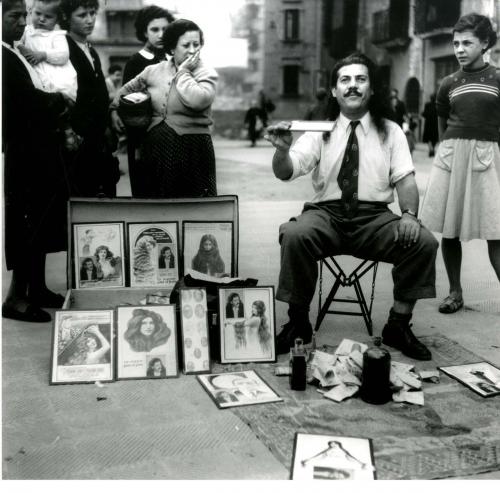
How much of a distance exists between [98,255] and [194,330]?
777 mm

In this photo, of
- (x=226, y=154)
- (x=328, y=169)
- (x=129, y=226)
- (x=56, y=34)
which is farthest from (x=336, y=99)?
(x=226, y=154)

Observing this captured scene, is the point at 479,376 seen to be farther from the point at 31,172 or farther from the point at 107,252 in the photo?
the point at 31,172

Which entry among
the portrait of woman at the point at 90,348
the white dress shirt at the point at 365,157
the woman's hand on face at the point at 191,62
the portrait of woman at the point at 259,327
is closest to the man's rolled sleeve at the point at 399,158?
the white dress shirt at the point at 365,157

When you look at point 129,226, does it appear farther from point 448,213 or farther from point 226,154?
point 226,154

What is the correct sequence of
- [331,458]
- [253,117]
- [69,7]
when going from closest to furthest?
[331,458] < [69,7] < [253,117]

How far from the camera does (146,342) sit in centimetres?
284

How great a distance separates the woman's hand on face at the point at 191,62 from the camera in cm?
343

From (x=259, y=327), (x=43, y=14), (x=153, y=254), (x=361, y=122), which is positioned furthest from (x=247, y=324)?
(x=43, y=14)

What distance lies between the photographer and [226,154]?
611 inches

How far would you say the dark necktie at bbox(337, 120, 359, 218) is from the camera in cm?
324

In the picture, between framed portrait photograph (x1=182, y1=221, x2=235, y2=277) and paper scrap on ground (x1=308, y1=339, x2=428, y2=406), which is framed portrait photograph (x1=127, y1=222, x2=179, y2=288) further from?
paper scrap on ground (x1=308, y1=339, x2=428, y2=406)

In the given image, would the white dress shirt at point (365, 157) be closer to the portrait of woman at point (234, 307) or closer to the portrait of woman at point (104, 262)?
the portrait of woman at point (234, 307)

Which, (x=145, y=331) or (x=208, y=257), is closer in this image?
(x=145, y=331)
